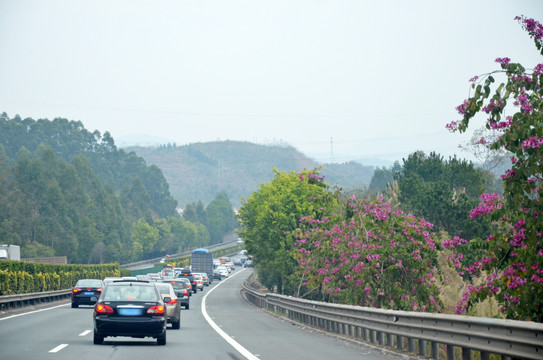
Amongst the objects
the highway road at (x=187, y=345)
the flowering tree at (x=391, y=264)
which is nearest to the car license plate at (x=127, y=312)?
the highway road at (x=187, y=345)

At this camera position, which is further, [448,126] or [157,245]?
[157,245]

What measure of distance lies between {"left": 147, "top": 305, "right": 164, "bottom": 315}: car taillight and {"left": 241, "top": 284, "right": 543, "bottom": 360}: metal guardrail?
4701 millimetres

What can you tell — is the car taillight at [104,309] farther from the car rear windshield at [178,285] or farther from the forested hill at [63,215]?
the forested hill at [63,215]

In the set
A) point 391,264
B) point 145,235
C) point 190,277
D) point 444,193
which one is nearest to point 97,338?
point 391,264

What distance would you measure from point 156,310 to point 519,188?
8.45 metres

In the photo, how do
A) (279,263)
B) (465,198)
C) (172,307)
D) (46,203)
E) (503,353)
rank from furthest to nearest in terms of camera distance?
(46,203) < (465,198) < (279,263) < (172,307) < (503,353)

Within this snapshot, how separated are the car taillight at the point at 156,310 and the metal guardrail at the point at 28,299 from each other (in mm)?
17782

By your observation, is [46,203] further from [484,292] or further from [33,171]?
[484,292]

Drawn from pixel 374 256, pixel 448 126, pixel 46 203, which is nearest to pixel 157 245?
pixel 46 203

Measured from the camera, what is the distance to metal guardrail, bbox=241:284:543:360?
1009 cm

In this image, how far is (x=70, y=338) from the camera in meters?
19.7

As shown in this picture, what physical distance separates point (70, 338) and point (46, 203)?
99736 mm

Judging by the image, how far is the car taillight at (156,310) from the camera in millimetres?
17953

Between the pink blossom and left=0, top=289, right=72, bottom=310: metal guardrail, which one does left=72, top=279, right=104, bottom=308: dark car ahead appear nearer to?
left=0, top=289, right=72, bottom=310: metal guardrail
